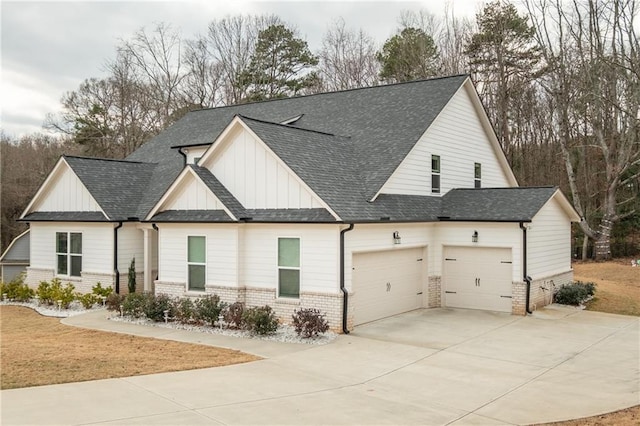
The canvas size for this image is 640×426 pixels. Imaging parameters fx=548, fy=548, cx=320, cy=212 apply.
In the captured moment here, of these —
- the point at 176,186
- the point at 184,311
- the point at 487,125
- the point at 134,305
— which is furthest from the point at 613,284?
the point at 134,305

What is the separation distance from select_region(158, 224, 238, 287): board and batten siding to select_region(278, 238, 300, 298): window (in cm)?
139

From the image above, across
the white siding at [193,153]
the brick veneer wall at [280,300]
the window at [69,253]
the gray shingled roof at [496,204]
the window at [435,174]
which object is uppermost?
the white siding at [193,153]

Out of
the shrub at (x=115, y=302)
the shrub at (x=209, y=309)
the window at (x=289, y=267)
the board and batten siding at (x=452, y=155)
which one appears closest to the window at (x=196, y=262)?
the shrub at (x=209, y=309)

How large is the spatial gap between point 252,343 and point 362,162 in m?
7.54

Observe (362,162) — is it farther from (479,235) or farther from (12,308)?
(12,308)

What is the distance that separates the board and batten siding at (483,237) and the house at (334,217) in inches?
1.3

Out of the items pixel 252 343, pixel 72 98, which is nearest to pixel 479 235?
pixel 252 343

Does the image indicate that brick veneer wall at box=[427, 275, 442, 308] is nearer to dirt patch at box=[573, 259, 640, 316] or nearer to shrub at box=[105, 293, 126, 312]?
dirt patch at box=[573, 259, 640, 316]

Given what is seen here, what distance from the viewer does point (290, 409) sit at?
8.25 m

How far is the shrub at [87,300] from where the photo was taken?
18516 mm

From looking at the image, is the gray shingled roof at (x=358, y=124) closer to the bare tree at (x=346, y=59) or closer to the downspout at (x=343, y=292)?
the downspout at (x=343, y=292)

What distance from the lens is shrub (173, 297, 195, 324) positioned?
15.4m

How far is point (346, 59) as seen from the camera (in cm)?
4431

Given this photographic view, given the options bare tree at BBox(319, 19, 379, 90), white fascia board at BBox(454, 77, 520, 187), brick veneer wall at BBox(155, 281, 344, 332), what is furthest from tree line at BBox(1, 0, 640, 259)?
brick veneer wall at BBox(155, 281, 344, 332)
